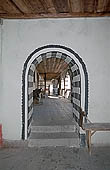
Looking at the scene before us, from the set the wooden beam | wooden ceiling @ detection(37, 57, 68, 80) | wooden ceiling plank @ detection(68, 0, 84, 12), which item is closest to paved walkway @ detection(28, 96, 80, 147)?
the wooden beam

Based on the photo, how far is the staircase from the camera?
4.86 m

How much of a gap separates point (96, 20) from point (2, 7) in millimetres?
1937

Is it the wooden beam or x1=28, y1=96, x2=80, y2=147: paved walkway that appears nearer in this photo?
the wooden beam

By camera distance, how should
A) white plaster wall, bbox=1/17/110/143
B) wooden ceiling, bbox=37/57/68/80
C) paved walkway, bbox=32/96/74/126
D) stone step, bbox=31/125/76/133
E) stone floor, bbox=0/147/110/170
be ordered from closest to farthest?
1. stone floor, bbox=0/147/110/170
2. white plaster wall, bbox=1/17/110/143
3. stone step, bbox=31/125/76/133
4. paved walkway, bbox=32/96/74/126
5. wooden ceiling, bbox=37/57/68/80

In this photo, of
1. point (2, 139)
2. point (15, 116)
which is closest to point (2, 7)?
point (15, 116)

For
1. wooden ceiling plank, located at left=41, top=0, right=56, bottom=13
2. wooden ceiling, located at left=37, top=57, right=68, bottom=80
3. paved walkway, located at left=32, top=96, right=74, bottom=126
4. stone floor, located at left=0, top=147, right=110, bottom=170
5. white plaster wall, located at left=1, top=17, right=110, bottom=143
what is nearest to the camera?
stone floor, located at left=0, top=147, right=110, bottom=170

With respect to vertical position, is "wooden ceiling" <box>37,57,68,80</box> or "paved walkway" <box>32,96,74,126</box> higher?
"wooden ceiling" <box>37,57,68,80</box>

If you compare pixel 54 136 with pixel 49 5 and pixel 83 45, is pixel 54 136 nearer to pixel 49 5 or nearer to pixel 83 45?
pixel 83 45

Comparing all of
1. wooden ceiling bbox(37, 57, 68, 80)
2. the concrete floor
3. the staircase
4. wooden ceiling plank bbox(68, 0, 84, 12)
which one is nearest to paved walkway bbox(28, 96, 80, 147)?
the staircase

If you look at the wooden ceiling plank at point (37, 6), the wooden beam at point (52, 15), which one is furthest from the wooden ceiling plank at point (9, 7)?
the wooden ceiling plank at point (37, 6)

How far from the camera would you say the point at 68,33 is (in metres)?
4.79

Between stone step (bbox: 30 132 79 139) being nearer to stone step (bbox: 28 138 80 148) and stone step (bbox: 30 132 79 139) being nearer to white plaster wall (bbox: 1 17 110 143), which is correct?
stone step (bbox: 28 138 80 148)

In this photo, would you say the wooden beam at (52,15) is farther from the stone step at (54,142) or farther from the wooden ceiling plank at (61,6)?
the stone step at (54,142)

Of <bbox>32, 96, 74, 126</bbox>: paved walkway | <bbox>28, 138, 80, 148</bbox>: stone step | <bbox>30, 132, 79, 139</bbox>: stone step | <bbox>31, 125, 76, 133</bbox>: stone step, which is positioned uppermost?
<bbox>32, 96, 74, 126</bbox>: paved walkway
